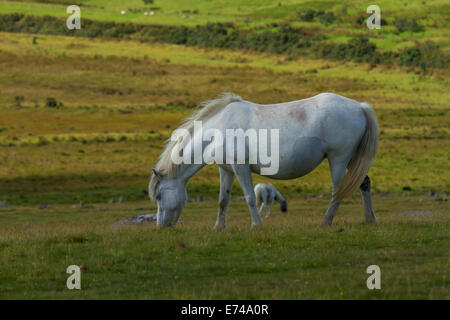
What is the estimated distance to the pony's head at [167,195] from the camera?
13992mm

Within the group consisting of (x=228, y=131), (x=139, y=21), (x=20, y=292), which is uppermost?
(x=139, y=21)

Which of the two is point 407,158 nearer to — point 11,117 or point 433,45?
point 11,117

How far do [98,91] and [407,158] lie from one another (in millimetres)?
41876

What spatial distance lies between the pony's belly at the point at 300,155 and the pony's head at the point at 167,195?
1633 mm

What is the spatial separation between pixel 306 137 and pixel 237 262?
3611mm

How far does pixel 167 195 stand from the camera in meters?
14.0

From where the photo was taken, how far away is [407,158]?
4675cm

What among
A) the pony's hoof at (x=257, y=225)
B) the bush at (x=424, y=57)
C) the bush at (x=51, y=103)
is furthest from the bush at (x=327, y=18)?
the pony's hoof at (x=257, y=225)

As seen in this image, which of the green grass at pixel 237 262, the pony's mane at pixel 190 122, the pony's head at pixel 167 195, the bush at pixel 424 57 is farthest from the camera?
the bush at pixel 424 57

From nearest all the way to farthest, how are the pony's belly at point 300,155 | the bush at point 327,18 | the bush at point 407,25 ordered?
the pony's belly at point 300,155, the bush at point 407,25, the bush at point 327,18

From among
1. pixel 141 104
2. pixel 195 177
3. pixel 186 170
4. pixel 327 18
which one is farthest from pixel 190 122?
pixel 327 18

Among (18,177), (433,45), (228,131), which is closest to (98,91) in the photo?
(18,177)

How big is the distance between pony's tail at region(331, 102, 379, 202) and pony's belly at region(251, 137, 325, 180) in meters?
0.67

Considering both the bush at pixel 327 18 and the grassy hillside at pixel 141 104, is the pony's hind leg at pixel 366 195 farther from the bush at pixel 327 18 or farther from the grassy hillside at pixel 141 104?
the bush at pixel 327 18
